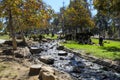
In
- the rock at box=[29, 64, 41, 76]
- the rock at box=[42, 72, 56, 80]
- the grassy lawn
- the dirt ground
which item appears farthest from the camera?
the grassy lawn

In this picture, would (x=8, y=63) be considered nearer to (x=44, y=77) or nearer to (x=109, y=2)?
(x=44, y=77)

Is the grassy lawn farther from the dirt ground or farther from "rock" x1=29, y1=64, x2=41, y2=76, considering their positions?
"rock" x1=29, y1=64, x2=41, y2=76

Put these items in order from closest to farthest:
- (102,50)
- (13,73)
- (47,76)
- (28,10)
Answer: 1. (47,76)
2. (13,73)
3. (28,10)
4. (102,50)

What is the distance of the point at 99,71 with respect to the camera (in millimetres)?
19750

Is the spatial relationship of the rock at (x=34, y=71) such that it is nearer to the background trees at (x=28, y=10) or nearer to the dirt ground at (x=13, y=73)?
the dirt ground at (x=13, y=73)

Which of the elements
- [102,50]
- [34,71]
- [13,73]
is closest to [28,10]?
[102,50]

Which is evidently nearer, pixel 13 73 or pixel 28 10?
pixel 13 73

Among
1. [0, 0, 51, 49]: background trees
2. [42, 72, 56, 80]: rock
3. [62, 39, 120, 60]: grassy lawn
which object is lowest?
[62, 39, 120, 60]: grassy lawn

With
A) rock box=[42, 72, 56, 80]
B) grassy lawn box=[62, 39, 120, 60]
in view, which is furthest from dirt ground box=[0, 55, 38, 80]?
grassy lawn box=[62, 39, 120, 60]

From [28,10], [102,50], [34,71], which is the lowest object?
[102,50]

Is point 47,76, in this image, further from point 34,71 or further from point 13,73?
point 13,73

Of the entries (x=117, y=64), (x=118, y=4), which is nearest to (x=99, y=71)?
(x=117, y=64)

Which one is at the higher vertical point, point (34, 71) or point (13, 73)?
point (34, 71)

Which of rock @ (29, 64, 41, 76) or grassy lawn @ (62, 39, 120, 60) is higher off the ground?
rock @ (29, 64, 41, 76)
